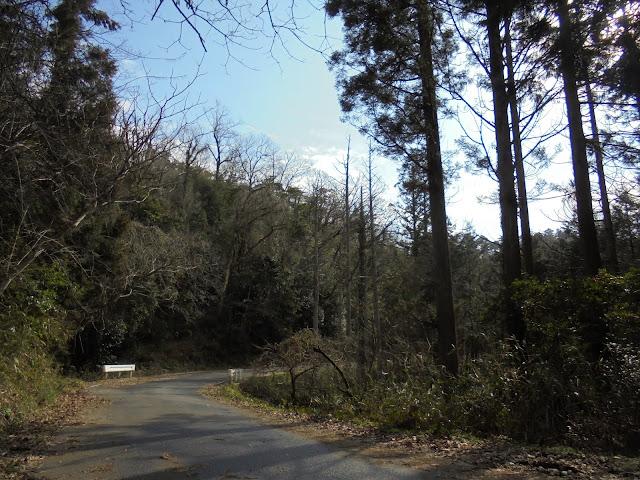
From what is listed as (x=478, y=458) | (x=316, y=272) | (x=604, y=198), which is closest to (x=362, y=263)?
(x=316, y=272)

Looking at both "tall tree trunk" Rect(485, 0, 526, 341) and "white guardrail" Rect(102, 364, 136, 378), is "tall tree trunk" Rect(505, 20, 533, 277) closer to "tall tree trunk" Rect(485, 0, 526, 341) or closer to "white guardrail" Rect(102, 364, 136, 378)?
"tall tree trunk" Rect(485, 0, 526, 341)

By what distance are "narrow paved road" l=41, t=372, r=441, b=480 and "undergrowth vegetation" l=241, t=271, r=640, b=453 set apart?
2777mm

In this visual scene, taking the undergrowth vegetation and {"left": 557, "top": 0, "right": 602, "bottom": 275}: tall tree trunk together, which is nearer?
the undergrowth vegetation

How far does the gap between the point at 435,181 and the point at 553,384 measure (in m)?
7.23

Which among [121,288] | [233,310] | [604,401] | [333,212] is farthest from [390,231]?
[604,401]

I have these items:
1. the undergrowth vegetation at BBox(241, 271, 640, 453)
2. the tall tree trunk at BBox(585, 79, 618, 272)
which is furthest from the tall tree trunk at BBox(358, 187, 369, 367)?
the undergrowth vegetation at BBox(241, 271, 640, 453)

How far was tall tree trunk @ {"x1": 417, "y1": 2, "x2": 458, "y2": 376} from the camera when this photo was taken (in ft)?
44.5

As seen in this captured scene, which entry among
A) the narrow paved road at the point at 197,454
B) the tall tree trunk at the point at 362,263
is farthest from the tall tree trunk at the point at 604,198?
the tall tree trunk at the point at 362,263

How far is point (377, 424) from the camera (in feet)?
33.1

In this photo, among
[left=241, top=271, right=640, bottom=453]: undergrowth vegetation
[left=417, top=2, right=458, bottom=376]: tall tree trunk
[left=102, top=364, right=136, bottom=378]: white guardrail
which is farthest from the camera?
[left=102, top=364, right=136, bottom=378]: white guardrail

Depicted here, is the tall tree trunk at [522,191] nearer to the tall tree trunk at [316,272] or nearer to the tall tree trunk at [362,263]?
the tall tree trunk at [316,272]

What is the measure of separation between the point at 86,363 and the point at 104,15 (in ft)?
71.4

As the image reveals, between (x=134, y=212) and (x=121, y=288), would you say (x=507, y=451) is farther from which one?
(x=134, y=212)

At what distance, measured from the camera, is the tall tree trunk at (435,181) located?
44.5 feet
